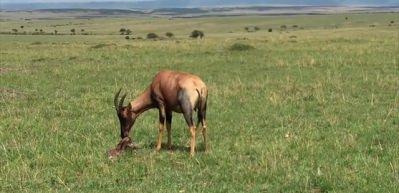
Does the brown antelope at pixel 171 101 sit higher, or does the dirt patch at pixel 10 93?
the brown antelope at pixel 171 101

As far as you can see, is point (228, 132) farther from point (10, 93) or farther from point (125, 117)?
point (10, 93)

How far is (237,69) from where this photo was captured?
27125 millimetres

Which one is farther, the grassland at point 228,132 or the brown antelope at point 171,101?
the brown antelope at point 171,101

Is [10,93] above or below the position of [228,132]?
below

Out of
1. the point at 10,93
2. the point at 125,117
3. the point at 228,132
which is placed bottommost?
the point at 10,93

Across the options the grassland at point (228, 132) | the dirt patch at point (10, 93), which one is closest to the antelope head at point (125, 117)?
the grassland at point (228, 132)

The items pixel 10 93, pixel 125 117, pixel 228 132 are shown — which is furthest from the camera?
pixel 10 93

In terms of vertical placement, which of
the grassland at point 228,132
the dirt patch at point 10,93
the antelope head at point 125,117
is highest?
the antelope head at point 125,117

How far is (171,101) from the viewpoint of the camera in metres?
11.2

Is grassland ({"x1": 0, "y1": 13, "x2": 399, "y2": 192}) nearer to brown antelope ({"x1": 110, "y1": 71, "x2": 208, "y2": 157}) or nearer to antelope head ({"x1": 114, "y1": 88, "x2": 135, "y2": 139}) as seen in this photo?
antelope head ({"x1": 114, "y1": 88, "x2": 135, "y2": 139})

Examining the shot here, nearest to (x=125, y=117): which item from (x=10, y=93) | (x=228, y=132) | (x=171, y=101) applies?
(x=171, y=101)

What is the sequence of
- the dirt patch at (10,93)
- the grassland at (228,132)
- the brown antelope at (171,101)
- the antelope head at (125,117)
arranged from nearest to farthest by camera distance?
the grassland at (228,132) → the brown antelope at (171,101) → the antelope head at (125,117) → the dirt patch at (10,93)

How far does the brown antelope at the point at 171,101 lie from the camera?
427 inches

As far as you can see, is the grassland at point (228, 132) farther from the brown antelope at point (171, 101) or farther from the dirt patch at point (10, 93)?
the brown antelope at point (171, 101)
